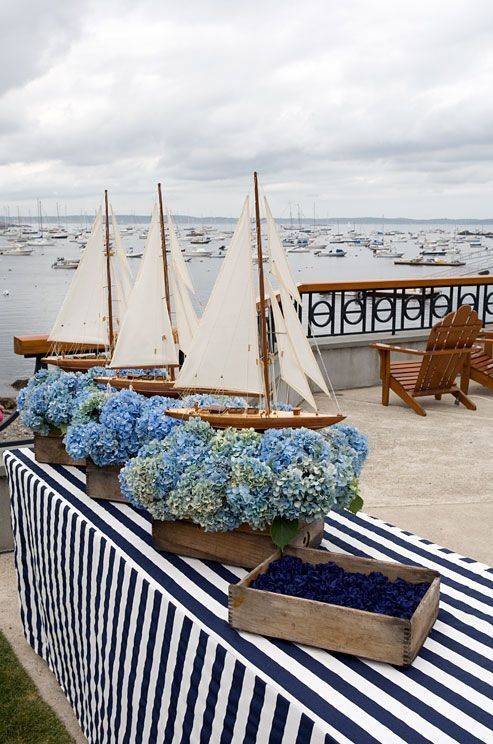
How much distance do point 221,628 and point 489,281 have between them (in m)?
9.67

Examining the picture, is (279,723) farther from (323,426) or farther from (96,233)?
(96,233)

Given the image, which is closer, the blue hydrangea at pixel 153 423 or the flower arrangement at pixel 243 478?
the flower arrangement at pixel 243 478

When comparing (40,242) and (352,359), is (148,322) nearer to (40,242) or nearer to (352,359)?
(352,359)

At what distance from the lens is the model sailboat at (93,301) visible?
14.5ft

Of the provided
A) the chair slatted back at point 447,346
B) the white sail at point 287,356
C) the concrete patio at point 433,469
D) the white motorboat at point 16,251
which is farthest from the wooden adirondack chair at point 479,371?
the white motorboat at point 16,251

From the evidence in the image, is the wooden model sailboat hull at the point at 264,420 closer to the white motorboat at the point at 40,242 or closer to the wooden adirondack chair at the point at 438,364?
the wooden adirondack chair at the point at 438,364

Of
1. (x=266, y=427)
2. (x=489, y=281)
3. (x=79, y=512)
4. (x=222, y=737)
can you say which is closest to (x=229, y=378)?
(x=266, y=427)

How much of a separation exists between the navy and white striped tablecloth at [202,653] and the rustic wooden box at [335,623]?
4 centimetres

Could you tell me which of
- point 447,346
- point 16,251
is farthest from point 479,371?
point 16,251

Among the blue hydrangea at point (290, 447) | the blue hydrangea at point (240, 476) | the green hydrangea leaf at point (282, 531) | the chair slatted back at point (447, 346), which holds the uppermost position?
the blue hydrangea at point (290, 447)

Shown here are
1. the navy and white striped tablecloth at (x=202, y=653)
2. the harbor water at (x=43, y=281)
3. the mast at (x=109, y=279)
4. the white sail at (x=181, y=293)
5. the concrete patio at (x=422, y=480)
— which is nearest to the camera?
the navy and white striped tablecloth at (x=202, y=653)

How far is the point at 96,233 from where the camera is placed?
444 cm

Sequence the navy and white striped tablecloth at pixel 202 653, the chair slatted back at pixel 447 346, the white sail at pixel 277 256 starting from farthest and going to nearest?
the chair slatted back at pixel 447 346 → the white sail at pixel 277 256 → the navy and white striped tablecloth at pixel 202 653

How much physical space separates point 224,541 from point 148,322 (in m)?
1.65
